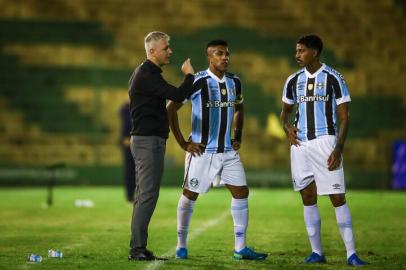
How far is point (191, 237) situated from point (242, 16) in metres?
13.9

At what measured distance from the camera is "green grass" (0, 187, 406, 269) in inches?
313

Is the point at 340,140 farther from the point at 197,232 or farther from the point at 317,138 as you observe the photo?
the point at 197,232

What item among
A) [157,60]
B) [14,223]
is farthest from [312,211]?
[14,223]

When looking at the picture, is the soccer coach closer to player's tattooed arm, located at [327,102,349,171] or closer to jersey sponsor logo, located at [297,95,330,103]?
jersey sponsor logo, located at [297,95,330,103]

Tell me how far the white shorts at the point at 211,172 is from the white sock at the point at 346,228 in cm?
102

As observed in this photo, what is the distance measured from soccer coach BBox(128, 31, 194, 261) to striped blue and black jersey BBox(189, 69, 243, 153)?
1.29ft

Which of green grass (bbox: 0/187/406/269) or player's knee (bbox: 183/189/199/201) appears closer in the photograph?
green grass (bbox: 0/187/406/269)

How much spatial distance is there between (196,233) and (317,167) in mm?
3521

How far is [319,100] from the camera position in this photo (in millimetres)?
7887

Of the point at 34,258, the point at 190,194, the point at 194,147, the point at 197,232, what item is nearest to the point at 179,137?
the point at 194,147

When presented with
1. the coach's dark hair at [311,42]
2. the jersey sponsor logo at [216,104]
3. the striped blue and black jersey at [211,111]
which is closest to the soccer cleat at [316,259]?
the striped blue and black jersey at [211,111]

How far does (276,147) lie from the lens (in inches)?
923

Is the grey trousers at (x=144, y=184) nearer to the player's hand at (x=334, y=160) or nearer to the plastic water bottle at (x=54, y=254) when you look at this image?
the plastic water bottle at (x=54, y=254)

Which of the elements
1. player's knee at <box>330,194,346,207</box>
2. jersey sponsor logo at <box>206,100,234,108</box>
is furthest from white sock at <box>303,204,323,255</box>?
jersey sponsor logo at <box>206,100,234,108</box>
